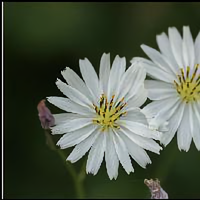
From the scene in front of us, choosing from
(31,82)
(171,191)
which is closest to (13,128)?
(31,82)

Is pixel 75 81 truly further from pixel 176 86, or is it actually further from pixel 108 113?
pixel 176 86

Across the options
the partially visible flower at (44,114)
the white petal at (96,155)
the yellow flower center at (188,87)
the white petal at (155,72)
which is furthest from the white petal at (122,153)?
the yellow flower center at (188,87)

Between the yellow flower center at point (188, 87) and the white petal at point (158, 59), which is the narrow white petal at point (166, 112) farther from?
the white petal at point (158, 59)

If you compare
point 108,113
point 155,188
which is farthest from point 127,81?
point 155,188

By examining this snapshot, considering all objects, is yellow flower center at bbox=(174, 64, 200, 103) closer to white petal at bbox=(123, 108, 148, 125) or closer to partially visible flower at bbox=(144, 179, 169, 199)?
white petal at bbox=(123, 108, 148, 125)

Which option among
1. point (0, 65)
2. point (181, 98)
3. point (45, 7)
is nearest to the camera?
point (181, 98)

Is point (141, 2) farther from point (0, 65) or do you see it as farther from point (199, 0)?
point (0, 65)
